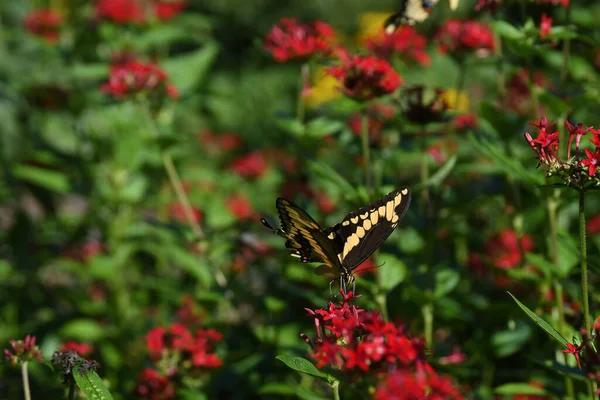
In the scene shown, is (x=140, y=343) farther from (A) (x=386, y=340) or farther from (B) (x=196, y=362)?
(A) (x=386, y=340)

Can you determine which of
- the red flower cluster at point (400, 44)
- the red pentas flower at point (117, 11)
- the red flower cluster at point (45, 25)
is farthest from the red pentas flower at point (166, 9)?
the red flower cluster at point (400, 44)

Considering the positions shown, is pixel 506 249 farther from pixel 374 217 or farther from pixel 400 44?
pixel 374 217

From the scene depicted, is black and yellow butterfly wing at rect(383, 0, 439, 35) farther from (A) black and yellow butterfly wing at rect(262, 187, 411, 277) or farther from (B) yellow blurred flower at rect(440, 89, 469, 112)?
(A) black and yellow butterfly wing at rect(262, 187, 411, 277)

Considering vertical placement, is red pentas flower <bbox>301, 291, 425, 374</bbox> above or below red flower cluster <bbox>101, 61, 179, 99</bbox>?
below

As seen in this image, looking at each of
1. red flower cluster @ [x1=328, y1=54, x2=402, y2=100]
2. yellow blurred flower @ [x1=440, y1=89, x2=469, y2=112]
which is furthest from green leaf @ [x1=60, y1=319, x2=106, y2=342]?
yellow blurred flower @ [x1=440, y1=89, x2=469, y2=112]

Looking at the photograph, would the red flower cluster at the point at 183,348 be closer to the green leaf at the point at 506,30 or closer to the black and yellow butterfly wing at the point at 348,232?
the black and yellow butterfly wing at the point at 348,232

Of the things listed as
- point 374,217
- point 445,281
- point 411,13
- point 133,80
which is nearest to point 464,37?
point 411,13
